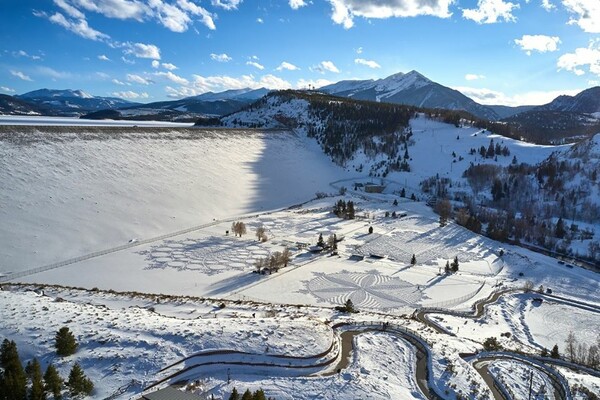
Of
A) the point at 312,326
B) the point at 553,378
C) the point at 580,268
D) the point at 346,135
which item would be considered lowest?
the point at 580,268

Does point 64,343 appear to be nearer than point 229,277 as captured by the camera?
Yes

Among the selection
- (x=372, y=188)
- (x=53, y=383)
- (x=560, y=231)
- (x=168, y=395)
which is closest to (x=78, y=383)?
(x=53, y=383)

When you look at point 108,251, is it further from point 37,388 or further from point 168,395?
point 168,395

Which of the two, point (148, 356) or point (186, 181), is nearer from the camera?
point (148, 356)

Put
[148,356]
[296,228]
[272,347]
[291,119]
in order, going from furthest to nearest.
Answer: [291,119] → [296,228] → [272,347] → [148,356]

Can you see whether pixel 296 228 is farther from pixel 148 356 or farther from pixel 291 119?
pixel 291 119

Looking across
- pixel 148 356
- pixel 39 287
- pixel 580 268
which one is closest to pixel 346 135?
pixel 580 268
